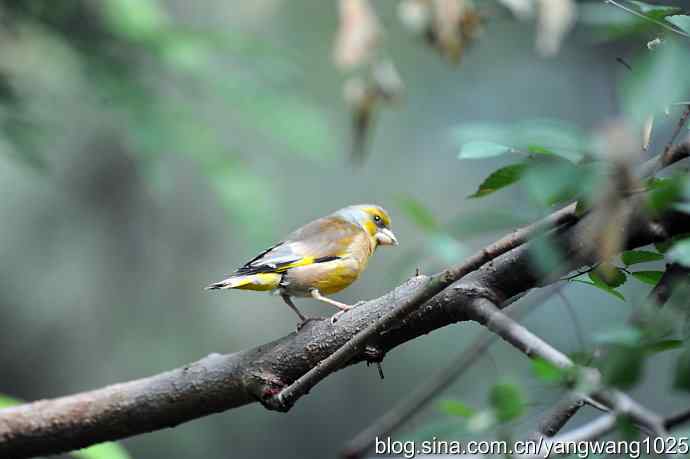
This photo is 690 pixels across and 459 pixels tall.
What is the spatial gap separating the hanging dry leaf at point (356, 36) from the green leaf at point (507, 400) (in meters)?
1.34

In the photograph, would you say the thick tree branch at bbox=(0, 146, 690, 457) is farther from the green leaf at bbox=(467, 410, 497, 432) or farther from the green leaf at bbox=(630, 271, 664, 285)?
the green leaf at bbox=(467, 410, 497, 432)

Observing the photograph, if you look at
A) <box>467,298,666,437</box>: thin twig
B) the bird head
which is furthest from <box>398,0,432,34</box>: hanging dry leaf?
the bird head

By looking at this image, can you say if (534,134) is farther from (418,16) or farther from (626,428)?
(418,16)

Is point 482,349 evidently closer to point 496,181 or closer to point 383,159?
point 496,181

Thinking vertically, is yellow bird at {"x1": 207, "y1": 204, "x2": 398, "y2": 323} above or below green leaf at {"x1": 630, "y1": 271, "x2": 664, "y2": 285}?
below

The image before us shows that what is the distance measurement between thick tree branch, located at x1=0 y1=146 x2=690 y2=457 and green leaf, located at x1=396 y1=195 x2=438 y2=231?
39cm

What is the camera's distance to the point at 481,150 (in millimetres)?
1376

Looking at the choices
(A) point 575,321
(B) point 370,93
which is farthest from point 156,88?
(A) point 575,321

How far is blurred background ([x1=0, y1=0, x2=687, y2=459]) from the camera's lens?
3457 mm

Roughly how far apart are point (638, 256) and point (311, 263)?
1941mm

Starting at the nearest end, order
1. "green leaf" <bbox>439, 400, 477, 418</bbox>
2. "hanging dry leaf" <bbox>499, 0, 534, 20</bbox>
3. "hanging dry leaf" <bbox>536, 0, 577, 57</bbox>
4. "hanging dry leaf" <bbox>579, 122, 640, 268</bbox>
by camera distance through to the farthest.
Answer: "hanging dry leaf" <bbox>579, 122, 640, 268</bbox> < "green leaf" <bbox>439, 400, 477, 418</bbox> < "hanging dry leaf" <bbox>536, 0, 577, 57</bbox> < "hanging dry leaf" <bbox>499, 0, 534, 20</bbox>

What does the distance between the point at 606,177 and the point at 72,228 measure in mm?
5106

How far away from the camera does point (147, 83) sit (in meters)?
3.61

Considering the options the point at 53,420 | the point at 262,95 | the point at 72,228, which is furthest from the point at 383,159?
the point at 53,420
